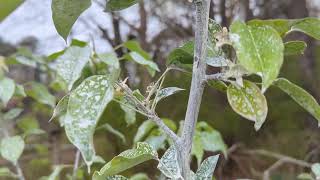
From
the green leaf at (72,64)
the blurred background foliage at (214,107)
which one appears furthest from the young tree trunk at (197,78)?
the blurred background foliage at (214,107)

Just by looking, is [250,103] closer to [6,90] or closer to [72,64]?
[72,64]

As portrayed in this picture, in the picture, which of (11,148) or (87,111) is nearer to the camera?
(87,111)

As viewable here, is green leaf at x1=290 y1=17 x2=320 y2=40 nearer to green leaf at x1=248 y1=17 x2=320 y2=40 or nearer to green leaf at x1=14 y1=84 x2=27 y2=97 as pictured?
green leaf at x1=248 y1=17 x2=320 y2=40

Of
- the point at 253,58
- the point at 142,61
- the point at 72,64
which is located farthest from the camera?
the point at 142,61

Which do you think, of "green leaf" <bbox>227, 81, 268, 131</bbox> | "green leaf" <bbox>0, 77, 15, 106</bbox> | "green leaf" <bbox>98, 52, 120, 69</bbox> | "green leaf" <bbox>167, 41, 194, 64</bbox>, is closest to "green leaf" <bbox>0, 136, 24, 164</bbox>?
"green leaf" <bbox>0, 77, 15, 106</bbox>

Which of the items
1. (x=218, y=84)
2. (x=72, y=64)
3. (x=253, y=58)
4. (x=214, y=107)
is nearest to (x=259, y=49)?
(x=253, y=58)

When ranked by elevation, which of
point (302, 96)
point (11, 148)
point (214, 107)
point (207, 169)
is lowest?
point (214, 107)

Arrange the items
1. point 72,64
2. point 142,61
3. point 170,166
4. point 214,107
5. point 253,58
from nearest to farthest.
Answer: point 253,58, point 170,166, point 72,64, point 142,61, point 214,107
